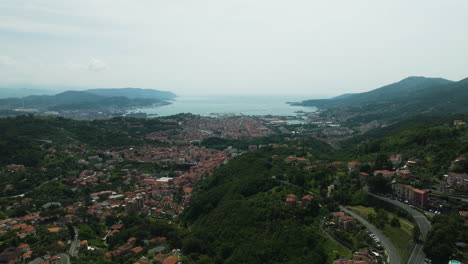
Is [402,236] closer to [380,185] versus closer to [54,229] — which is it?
[380,185]

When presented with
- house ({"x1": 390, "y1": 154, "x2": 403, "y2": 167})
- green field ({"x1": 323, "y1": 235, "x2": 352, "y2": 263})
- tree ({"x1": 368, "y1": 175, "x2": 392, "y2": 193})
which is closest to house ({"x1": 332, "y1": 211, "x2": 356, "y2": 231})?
green field ({"x1": 323, "y1": 235, "x2": 352, "y2": 263})

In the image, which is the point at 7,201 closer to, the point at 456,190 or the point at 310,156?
the point at 310,156

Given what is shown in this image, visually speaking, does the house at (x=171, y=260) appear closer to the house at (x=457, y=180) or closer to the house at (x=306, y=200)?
the house at (x=306, y=200)

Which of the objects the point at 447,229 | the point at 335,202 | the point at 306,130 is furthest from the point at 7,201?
the point at 306,130

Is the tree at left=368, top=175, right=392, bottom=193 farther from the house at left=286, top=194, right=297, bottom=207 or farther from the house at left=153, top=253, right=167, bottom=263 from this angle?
the house at left=153, top=253, right=167, bottom=263

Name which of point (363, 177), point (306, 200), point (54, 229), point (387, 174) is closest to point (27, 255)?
point (54, 229)

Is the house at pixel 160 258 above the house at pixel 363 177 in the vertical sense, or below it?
below

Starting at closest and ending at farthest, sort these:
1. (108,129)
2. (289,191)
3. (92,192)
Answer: (289,191), (92,192), (108,129)

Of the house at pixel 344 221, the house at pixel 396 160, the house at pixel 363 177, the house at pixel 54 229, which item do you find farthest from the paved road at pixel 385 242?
the house at pixel 54 229

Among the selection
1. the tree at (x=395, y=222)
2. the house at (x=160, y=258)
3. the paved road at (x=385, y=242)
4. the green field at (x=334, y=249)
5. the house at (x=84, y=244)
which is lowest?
the house at (x=84, y=244)

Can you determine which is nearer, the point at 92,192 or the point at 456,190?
the point at 456,190
